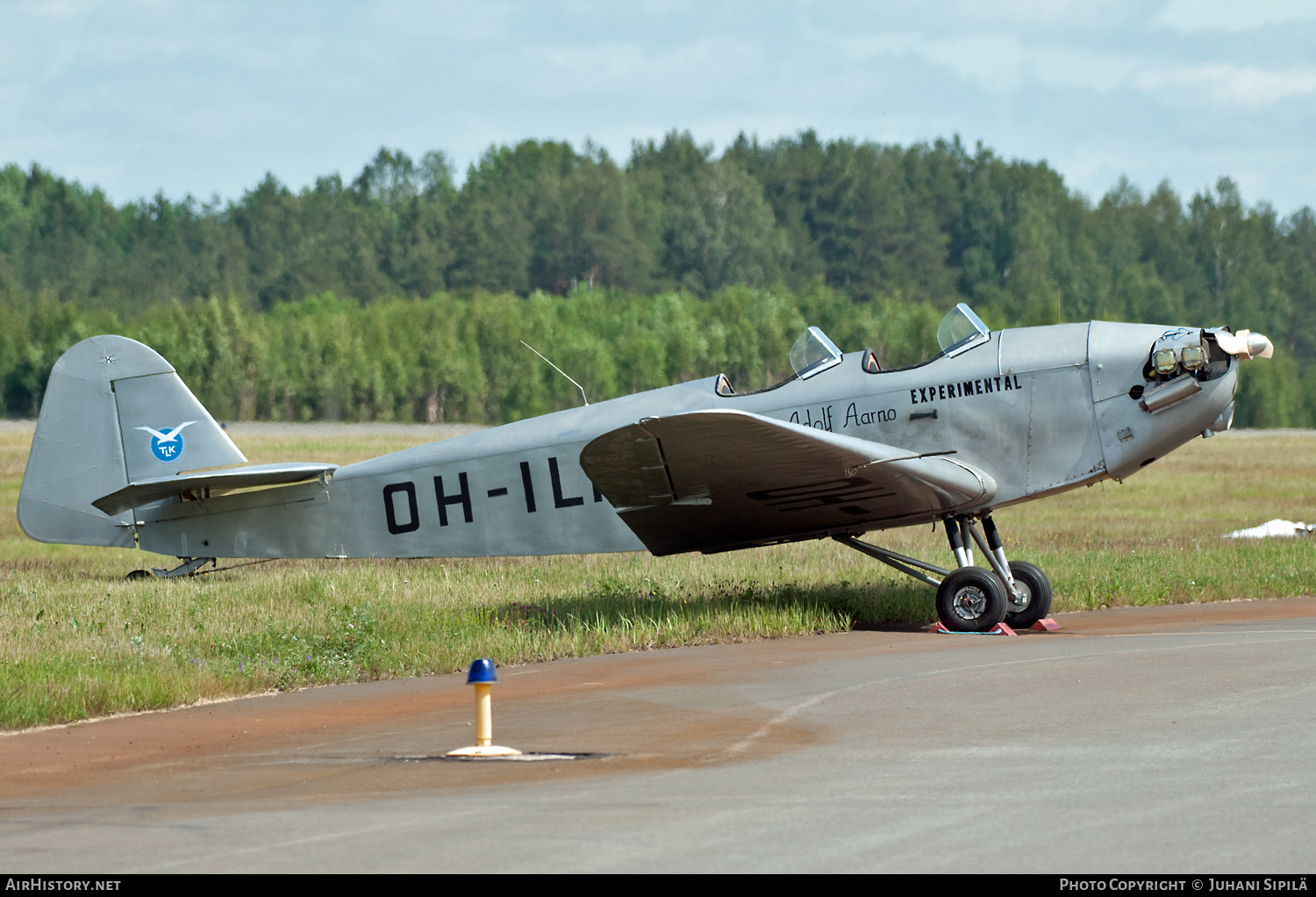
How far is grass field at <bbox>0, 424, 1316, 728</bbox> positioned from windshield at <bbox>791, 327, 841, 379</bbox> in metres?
2.13

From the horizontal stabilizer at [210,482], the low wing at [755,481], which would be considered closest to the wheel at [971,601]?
the low wing at [755,481]

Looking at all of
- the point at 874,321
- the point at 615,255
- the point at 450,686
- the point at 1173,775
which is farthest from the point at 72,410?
the point at 615,255

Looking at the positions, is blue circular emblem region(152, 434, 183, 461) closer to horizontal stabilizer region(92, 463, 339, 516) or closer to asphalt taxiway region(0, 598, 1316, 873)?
horizontal stabilizer region(92, 463, 339, 516)

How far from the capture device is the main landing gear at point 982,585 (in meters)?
12.1

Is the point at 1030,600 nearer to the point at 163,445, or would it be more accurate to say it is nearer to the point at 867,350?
the point at 867,350

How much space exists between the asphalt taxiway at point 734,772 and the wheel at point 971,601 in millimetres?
1361

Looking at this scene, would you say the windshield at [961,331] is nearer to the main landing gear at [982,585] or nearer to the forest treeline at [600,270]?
the main landing gear at [982,585]

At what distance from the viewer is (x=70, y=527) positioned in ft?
48.6

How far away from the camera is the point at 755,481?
39.5 feet

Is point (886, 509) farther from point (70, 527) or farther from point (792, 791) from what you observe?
point (70, 527)

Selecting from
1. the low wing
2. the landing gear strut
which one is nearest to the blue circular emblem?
the landing gear strut

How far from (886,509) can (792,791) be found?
6.56 metres

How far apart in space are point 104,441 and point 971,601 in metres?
8.84

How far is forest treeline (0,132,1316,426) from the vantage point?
270ft
